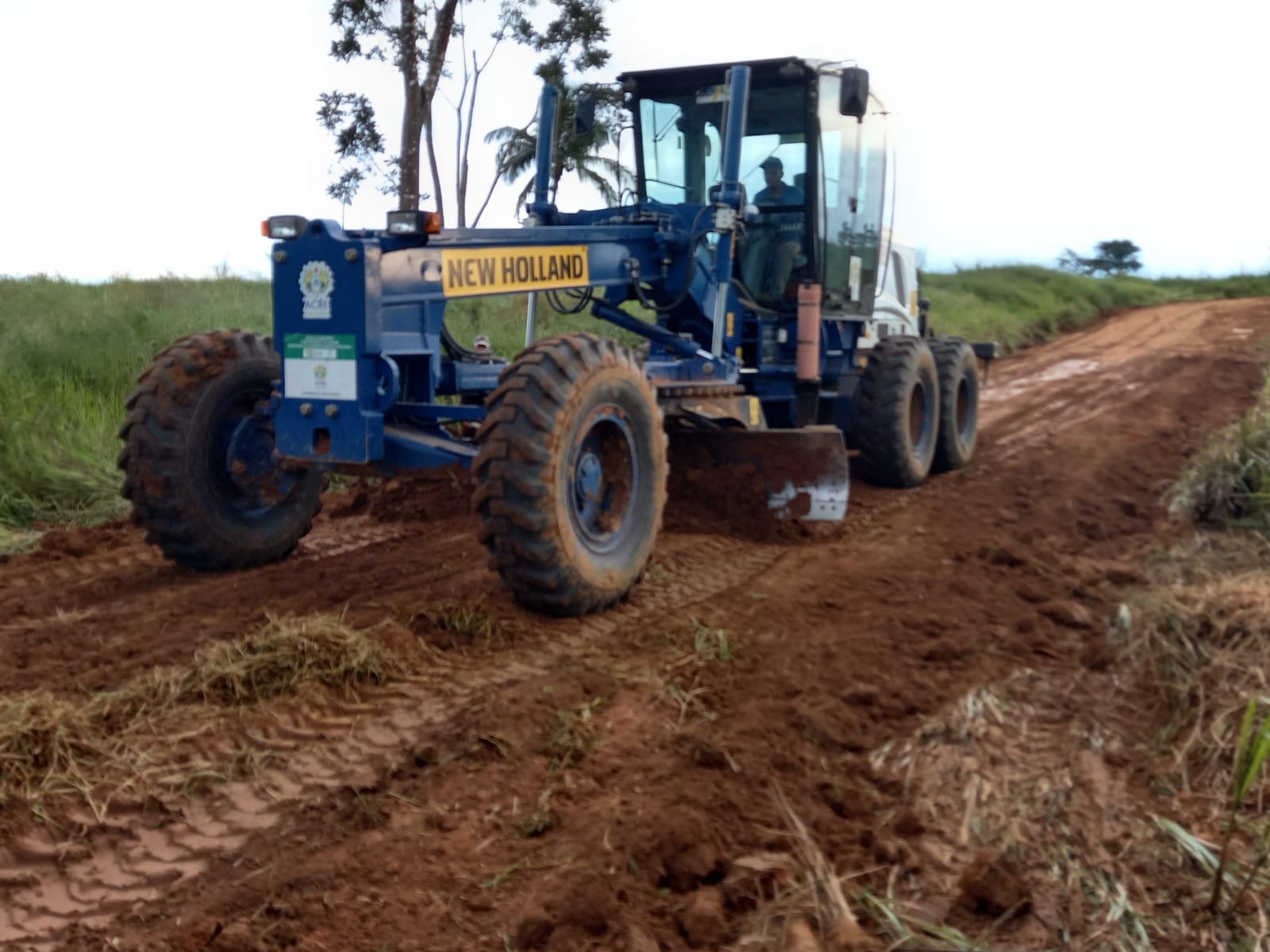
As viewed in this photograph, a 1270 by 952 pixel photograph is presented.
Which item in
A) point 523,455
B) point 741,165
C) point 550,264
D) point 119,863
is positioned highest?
point 741,165

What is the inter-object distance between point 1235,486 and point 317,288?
499cm

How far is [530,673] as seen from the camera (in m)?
4.68

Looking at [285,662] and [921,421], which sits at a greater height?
[921,421]

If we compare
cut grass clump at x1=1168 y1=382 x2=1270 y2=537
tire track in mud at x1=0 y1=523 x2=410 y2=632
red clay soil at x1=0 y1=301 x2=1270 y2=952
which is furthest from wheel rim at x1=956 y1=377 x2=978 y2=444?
tire track in mud at x1=0 y1=523 x2=410 y2=632

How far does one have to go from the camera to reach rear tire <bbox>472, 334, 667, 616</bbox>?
16.5ft

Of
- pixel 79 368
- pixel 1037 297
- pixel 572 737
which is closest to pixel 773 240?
pixel 572 737

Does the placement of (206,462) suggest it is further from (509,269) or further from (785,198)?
(785,198)

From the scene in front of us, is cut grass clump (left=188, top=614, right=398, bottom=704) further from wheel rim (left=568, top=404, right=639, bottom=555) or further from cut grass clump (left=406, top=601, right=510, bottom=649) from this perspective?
wheel rim (left=568, top=404, right=639, bottom=555)

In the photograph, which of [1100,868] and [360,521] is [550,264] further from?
[1100,868]

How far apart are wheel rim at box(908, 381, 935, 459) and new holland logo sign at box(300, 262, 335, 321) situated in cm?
489

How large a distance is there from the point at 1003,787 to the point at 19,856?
269 centimetres

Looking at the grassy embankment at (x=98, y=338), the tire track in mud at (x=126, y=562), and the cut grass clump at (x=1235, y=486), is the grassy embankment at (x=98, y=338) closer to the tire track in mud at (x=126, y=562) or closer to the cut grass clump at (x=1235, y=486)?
the tire track in mud at (x=126, y=562)

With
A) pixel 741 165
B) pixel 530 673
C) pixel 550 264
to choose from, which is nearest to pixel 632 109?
pixel 741 165

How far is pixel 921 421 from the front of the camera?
30.0 ft
